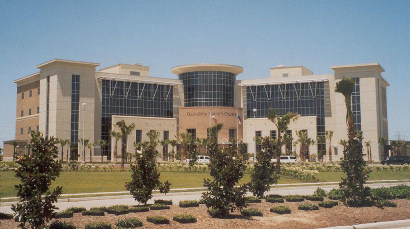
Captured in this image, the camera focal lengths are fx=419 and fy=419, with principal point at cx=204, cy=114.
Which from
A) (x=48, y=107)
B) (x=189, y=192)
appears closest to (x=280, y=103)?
(x=48, y=107)

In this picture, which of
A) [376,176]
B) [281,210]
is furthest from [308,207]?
[376,176]

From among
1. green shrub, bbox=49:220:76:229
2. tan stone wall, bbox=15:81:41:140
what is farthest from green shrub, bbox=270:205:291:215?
tan stone wall, bbox=15:81:41:140

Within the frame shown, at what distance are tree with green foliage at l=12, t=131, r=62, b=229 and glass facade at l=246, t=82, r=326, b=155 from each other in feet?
273

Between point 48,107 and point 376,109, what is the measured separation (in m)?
67.5

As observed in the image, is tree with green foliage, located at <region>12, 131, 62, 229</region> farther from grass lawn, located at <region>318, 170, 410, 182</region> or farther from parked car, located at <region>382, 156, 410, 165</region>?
parked car, located at <region>382, 156, 410, 165</region>

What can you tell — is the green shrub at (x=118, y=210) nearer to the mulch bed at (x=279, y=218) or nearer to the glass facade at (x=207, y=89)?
the mulch bed at (x=279, y=218)

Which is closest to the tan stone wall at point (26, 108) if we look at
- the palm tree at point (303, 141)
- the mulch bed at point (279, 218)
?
the palm tree at point (303, 141)

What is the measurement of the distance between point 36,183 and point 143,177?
6.64m

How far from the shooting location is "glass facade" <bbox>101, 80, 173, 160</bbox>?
296ft

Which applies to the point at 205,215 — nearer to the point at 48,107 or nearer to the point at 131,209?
the point at 131,209

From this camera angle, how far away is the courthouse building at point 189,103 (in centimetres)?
8569

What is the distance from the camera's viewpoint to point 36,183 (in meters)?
13.0

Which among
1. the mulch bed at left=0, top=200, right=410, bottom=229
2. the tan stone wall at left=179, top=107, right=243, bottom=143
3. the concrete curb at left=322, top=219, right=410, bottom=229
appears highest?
the tan stone wall at left=179, top=107, right=243, bottom=143

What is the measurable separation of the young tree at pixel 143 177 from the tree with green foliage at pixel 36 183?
19.4 feet
